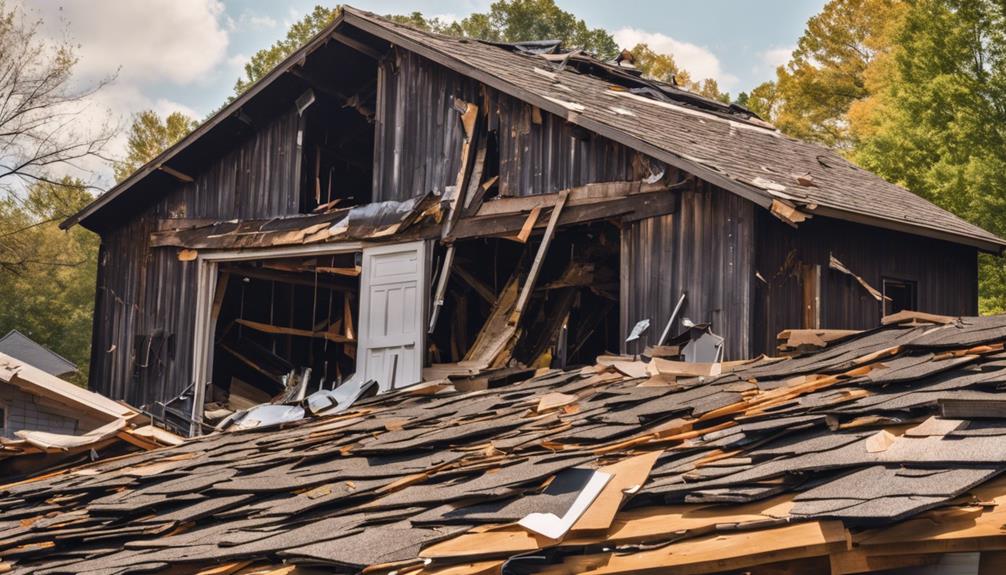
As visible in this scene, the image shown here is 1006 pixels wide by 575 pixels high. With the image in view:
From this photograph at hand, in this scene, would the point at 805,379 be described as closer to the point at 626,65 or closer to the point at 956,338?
the point at 956,338

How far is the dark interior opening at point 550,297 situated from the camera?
53.7 feet

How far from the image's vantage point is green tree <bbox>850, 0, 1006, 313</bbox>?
26844 millimetres

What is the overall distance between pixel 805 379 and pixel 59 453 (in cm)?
896

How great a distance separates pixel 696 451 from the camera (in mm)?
6836

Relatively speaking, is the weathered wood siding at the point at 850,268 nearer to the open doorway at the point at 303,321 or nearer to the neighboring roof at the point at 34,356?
the open doorway at the point at 303,321

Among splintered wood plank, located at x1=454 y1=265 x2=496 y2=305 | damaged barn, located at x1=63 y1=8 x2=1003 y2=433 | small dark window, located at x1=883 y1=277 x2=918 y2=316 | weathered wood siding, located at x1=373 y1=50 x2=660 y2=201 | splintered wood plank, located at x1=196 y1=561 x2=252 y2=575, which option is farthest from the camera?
splintered wood plank, located at x1=454 y1=265 x2=496 y2=305

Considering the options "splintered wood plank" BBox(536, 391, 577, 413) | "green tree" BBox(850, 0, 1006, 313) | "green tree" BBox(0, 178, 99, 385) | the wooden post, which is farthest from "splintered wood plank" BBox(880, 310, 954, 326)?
"green tree" BBox(0, 178, 99, 385)

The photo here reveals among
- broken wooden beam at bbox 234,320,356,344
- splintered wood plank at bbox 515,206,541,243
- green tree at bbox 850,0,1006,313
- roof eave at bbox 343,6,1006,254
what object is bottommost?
broken wooden beam at bbox 234,320,356,344

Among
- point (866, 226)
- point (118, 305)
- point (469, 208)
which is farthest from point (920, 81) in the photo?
point (118, 305)

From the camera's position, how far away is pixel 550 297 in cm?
1695

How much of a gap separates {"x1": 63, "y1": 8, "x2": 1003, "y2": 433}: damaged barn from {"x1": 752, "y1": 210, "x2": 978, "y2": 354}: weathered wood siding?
0.12 feet

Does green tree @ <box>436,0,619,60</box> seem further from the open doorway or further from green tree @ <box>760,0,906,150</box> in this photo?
the open doorway

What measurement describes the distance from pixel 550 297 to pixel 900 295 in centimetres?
477

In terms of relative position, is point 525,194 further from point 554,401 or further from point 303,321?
point 303,321
